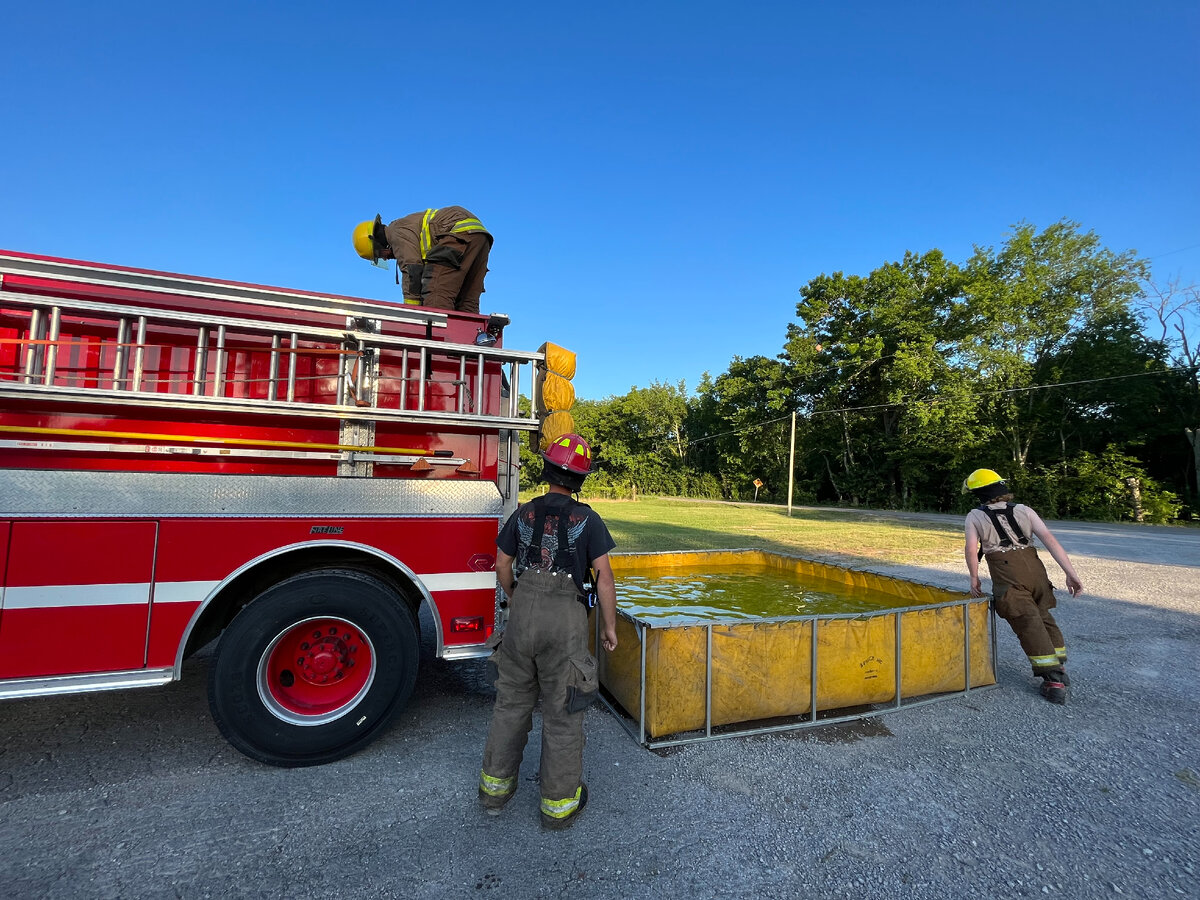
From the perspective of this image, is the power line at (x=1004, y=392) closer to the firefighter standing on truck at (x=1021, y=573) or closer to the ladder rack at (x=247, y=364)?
the firefighter standing on truck at (x=1021, y=573)

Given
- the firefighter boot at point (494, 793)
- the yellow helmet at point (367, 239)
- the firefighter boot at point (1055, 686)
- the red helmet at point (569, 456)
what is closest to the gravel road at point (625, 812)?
the firefighter boot at point (494, 793)

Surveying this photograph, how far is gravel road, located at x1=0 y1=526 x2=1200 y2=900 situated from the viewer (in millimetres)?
2188

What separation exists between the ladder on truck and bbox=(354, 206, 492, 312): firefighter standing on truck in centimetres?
52

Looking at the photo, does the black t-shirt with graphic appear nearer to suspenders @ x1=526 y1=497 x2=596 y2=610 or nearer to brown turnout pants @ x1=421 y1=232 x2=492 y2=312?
suspenders @ x1=526 y1=497 x2=596 y2=610

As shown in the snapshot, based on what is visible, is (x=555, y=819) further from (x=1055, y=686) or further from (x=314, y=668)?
(x=1055, y=686)

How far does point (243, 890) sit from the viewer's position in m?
2.09

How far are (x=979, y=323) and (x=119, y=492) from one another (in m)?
36.3

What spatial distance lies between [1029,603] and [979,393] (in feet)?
93.7

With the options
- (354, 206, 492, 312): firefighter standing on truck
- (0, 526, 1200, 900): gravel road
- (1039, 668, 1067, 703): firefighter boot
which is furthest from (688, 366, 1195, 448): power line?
(354, 206, 492, 312): firefighter standing on truck

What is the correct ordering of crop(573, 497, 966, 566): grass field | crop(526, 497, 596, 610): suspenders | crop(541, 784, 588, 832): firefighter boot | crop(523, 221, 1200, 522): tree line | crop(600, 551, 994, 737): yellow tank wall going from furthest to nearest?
crop(523, 221, 1200, 522): tree line, crop(573, 497, 966, 566): grass field, crop(600, 551, 994, 737): yellow tank wall, crop(526, 497, 596, 610): suspenders, crop(541, 784, 588, 832): firefighter boot

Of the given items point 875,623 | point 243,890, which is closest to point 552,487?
point 243,890

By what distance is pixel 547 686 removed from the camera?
2.62 m

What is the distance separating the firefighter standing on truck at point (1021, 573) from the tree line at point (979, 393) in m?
12.9

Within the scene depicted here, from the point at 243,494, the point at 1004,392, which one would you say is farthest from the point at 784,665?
the point at 1004,392
